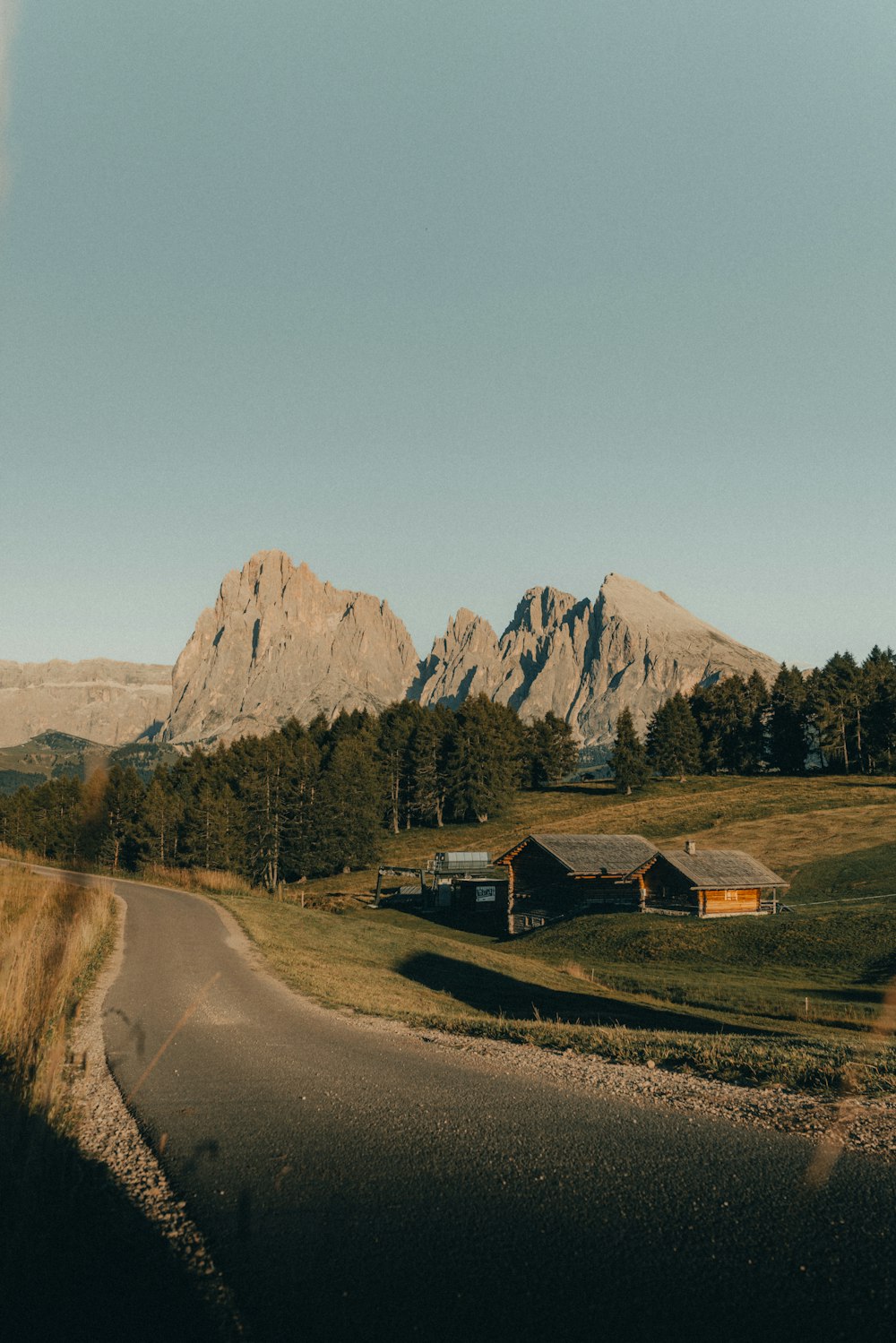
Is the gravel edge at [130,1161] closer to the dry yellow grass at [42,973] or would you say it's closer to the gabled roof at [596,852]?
the dry yellow grass at [42,973]

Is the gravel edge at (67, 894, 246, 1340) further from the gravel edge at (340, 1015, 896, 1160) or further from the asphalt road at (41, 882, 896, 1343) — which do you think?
the gravel edge at (340, 1015, 896, 1160)

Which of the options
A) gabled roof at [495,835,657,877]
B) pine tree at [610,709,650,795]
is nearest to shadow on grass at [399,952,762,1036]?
gabled roof at [495,835,657,877]

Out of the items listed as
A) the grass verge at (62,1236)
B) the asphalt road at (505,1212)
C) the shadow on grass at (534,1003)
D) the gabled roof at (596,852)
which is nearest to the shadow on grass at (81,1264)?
the grass verge at (62,1236)

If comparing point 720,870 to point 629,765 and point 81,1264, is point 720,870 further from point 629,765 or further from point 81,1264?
point 629,765

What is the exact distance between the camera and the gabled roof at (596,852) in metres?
58.4

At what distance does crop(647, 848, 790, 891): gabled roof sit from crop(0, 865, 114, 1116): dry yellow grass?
3668 centimetres

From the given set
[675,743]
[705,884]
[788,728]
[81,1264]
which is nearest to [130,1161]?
[81,1264]

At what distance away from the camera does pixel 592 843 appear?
61.9 metres

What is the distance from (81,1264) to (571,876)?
55836 millimetres

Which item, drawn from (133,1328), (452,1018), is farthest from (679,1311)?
(452,1018)

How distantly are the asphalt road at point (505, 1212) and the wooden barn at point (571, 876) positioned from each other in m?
49.4

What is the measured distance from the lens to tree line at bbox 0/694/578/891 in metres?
81.9

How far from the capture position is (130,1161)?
801cm

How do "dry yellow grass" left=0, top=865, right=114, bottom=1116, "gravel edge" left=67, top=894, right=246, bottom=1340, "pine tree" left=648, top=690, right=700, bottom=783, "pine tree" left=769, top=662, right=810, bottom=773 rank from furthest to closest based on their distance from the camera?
"pine tree" left=769, top=662, right=810, bottom=773 < "pine tree" left=648, top=690, right=700, bottom=783 < "dry yellow grass" left=0, top=865, right=114, bottom=1116 < "gravel edge" left=67, top=894, right=246, bottom=1340
